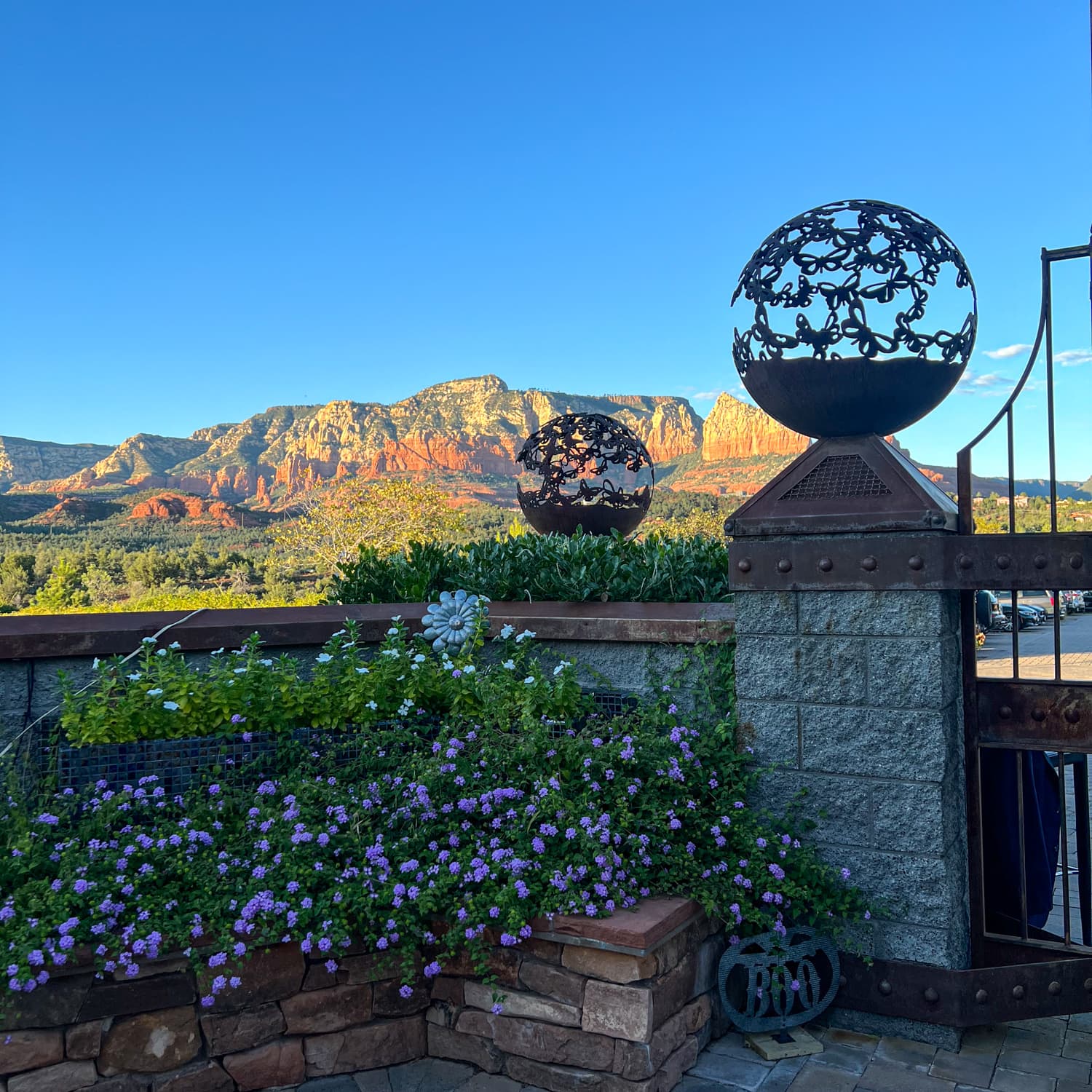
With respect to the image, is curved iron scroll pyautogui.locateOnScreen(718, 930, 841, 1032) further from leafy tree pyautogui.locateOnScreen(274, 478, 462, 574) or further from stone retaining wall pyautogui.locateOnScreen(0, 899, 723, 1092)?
leafy tree pyautogui.locateOnScreen(274, 478, 462, 574)

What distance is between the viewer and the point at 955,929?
3043mm

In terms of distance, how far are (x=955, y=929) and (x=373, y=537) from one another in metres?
27.9

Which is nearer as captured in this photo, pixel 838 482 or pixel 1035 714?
pixel 1035 714

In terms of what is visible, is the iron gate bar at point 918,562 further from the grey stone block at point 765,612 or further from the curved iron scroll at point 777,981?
the curved iron scroll at point 777,981

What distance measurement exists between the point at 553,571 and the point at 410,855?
1892mm

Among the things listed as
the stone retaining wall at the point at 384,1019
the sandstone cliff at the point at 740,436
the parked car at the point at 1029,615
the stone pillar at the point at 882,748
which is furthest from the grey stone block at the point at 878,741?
the sandstone cliff at the point at 740,436

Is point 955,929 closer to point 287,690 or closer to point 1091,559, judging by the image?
point 1091,559

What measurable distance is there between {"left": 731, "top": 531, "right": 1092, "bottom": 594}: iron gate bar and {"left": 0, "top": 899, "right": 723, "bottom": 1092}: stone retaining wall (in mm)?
1206

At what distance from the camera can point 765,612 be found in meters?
3.30

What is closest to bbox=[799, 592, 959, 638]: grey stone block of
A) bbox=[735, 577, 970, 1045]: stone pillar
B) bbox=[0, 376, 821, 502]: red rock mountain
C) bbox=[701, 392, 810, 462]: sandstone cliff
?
bbox=[735, 577, 970, 1045]: stone pillar

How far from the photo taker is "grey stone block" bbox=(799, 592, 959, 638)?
3000 mm

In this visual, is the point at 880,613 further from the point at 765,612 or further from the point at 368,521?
the point at 368,521

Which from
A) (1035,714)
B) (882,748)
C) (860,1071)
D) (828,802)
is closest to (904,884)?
(828,802)

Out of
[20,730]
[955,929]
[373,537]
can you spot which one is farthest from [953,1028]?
[373,537]
